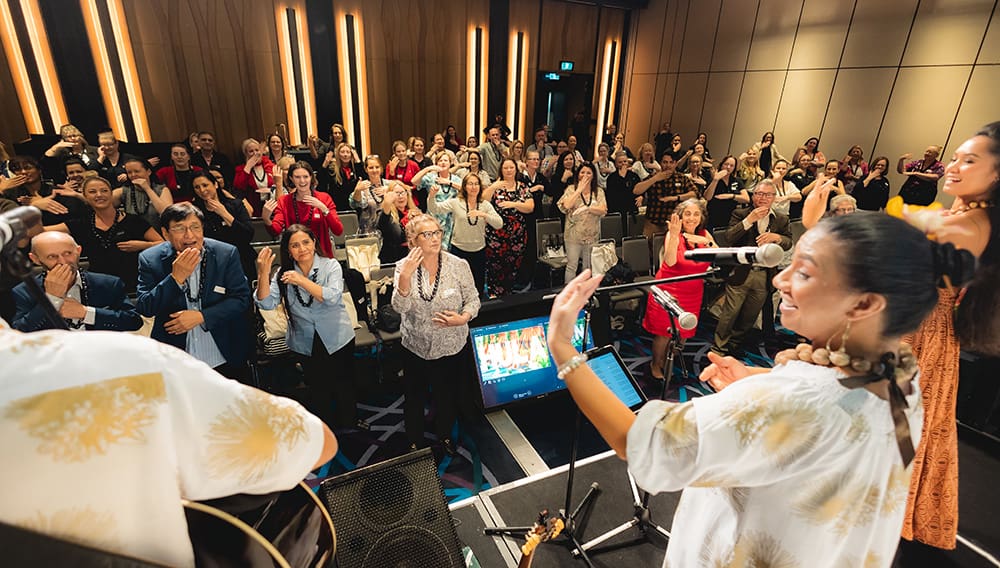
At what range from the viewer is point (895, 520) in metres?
0.99

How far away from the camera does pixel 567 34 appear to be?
39.3ft

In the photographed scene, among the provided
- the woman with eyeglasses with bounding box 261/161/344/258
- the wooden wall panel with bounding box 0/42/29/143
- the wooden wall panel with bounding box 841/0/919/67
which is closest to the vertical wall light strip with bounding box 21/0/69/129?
the wooden wall panel with bounding box 0/42/29/143

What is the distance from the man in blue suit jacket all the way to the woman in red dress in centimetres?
302

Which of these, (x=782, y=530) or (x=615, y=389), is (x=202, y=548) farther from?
(x=615, y=389)

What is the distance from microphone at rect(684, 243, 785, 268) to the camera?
1415 millimetres

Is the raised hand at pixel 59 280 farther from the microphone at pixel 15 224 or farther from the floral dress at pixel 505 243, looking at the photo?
the floral dress at pixel 505 243

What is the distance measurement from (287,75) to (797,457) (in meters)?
10.4

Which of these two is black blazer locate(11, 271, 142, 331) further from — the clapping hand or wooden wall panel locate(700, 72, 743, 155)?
wooden wall panel locate(700, 72, 743, 155)

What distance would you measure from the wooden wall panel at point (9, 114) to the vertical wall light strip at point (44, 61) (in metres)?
0.36

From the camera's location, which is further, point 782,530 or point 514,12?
point 514,12

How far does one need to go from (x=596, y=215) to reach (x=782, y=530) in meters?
4.28

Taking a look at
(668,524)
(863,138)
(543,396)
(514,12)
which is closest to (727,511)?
(668,524)

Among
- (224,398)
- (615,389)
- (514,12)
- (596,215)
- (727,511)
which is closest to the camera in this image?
(224,398)

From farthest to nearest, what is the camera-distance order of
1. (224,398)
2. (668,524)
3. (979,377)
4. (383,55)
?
(383,55) < (979,377) < (668,524) < (224,398)
